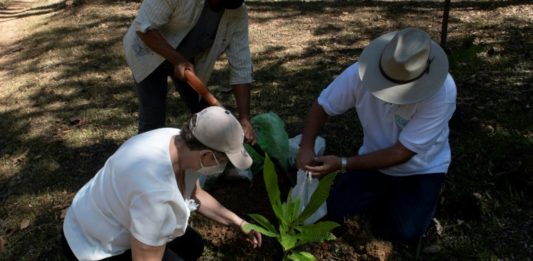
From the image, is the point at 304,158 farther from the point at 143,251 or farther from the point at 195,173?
the point at 143,251

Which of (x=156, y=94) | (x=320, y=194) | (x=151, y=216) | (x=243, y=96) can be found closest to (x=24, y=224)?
(x=156, y=94)

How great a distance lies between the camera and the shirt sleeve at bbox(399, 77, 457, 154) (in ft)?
7.73

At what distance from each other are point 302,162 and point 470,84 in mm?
2345

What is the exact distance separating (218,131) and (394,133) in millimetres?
1232

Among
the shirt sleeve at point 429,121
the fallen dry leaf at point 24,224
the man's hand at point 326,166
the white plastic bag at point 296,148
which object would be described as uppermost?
the shirt sleeve at point 429,121

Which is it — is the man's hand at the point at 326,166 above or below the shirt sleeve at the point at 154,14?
below

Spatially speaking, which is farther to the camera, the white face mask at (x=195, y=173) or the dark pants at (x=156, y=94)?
the dark pants at (x=156, y=94)

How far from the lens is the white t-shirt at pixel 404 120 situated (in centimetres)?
237

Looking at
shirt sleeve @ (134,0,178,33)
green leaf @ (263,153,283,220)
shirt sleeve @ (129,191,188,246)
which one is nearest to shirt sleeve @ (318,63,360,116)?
green leaf @ (263,153,283,220)

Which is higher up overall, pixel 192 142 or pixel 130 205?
pixel 192 142

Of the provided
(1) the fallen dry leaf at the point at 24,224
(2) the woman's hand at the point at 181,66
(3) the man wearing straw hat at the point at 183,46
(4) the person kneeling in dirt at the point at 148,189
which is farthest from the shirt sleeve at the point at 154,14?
(1) the fallen dry leaf at the point at 24,224

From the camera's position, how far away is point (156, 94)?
2.85 meters

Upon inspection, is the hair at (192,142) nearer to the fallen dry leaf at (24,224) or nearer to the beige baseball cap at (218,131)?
the beige baseball cap at (218,131)

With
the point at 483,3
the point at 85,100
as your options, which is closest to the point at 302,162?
the point at 85,100
